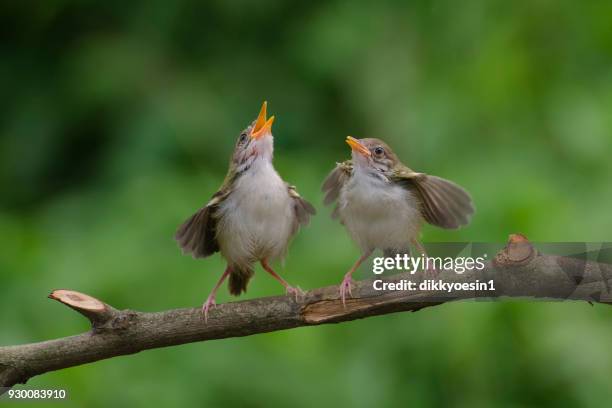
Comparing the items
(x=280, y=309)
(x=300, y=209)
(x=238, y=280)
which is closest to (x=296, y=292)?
(x=280, y=309)

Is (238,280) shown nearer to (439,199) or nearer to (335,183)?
(335,183)

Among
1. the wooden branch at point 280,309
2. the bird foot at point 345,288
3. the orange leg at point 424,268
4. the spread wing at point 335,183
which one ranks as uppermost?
the spread wing at point 335,183

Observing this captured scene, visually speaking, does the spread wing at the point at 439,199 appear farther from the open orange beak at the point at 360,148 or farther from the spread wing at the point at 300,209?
the spread wing at the point at 300,209

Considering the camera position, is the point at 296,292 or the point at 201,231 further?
the point at 201,231

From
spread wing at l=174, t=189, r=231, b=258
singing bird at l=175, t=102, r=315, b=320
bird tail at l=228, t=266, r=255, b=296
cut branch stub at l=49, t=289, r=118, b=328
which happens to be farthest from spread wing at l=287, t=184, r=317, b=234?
cut branch stub at l=49, t=289, r=118, b=328

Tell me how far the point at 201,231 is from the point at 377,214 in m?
0.78

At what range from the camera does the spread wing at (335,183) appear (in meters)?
4.24

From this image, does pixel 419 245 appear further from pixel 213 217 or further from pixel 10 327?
pixel 10 327

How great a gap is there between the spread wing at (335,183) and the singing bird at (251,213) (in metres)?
0.17

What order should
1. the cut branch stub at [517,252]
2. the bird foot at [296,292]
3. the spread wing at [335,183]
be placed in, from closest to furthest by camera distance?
the cut branch stub at [517,252] < the bird foot at [296,292] < the spread wing at [335,183]

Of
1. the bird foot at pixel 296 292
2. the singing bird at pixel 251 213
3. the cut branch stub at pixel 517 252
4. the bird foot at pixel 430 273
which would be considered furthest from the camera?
the singing bird at pixel 251 213

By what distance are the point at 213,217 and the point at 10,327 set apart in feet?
4.95

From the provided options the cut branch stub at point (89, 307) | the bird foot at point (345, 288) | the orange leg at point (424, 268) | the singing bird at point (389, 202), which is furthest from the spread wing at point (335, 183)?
the cut branch stub at point (89, 307)

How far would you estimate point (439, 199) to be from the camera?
13.3 feet
